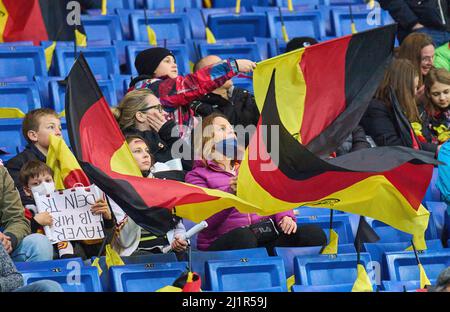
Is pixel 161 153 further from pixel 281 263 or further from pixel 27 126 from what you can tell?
pixel 281 263

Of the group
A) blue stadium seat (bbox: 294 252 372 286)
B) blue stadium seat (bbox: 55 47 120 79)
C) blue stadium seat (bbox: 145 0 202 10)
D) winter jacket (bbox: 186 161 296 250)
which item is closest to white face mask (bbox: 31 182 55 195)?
winter jacket (bbox: 186 161 296 250)

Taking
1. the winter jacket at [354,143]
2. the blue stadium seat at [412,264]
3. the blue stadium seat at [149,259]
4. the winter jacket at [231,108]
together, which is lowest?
the blue stadium seat at [412,264]

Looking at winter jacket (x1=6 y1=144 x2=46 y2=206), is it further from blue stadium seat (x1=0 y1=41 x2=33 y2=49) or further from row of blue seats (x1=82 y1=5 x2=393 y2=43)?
row of blue seats (x1=82 y1=5 x2=393 y2=43)

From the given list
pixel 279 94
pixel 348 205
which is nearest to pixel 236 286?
pixel 348 205

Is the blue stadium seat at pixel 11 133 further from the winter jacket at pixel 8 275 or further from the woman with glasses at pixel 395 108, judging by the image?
the winter jacket at pixel 8 275

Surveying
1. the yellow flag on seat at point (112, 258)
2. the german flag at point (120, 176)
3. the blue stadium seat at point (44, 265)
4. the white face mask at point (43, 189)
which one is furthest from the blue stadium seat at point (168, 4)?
the blue stadium seat at point (44, 265)

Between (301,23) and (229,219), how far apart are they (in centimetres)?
371

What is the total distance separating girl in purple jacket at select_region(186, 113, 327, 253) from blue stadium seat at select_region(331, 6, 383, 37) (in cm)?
342

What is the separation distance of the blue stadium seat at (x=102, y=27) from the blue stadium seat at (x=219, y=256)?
3.51 metres

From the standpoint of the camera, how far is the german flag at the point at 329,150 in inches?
229

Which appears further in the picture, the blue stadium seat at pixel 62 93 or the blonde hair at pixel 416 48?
the blonde hair at pixel 416 48

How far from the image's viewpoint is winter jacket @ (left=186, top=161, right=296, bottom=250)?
6594 millimetres

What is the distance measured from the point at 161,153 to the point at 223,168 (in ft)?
1.83

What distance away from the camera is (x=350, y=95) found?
6766 millimetres
